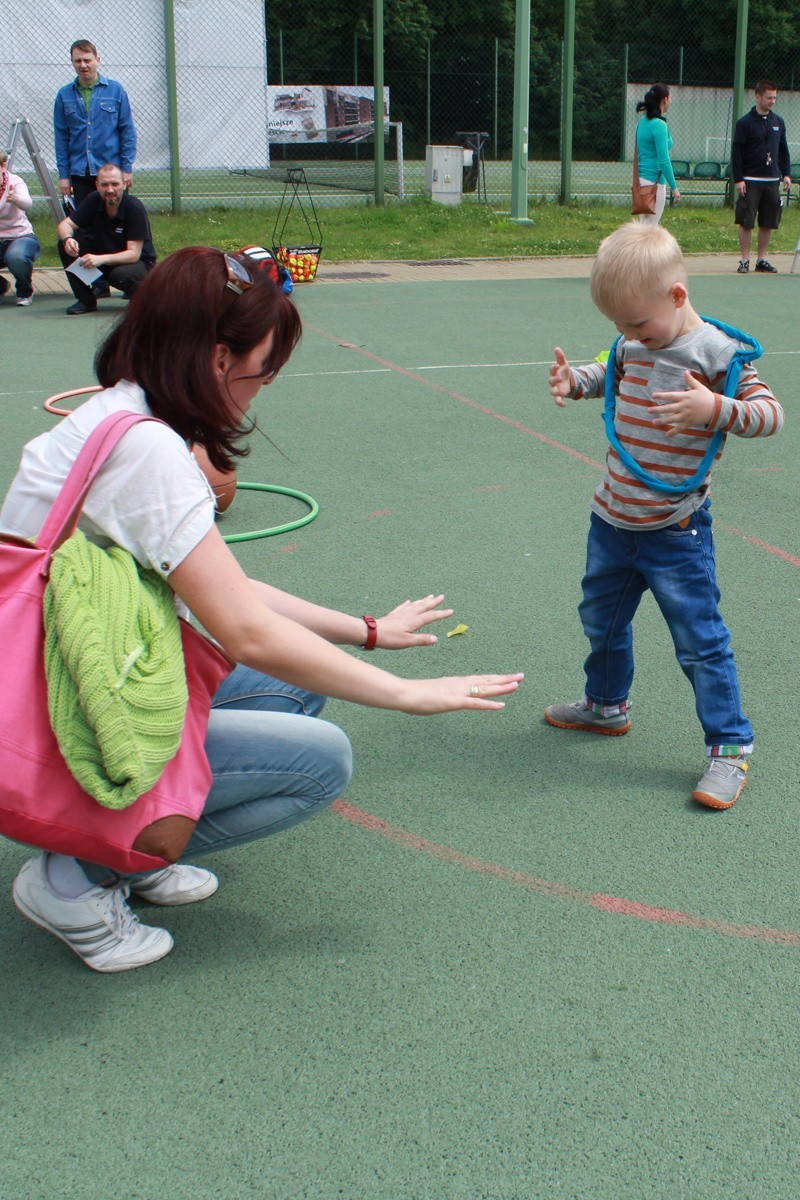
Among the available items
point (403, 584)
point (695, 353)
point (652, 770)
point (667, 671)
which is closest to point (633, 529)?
point (695, 353)

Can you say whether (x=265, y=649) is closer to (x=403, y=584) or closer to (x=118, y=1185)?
(x=118, y=1185)

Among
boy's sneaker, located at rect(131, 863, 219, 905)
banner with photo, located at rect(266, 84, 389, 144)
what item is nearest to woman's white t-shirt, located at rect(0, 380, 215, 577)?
boy's sneaker, located at rect(131, 863, 219, 905)

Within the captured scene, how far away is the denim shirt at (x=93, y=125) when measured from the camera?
10469 mm

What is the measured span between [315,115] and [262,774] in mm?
24407

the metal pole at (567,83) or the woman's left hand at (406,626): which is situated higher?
the metal pole at (567,83)

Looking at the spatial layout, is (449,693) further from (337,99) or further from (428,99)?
(428,99)

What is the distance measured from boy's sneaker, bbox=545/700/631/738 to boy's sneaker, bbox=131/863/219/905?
1.21m

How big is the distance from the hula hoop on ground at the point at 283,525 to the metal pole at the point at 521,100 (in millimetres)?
12068

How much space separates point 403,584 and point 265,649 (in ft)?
7.47

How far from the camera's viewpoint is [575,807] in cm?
301

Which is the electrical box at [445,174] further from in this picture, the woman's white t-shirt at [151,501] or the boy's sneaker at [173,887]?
the woman's white t-shirt at [151,501]

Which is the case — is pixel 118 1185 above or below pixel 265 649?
below

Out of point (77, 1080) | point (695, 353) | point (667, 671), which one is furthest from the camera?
point (667, 671)

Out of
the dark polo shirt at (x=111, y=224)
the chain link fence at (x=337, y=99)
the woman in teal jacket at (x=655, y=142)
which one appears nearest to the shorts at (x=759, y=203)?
the woman in teal jacket at (x=655, y=142)
